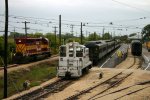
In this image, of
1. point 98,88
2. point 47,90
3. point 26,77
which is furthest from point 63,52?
point 47,90

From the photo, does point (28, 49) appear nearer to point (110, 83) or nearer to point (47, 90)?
point (110, 83)

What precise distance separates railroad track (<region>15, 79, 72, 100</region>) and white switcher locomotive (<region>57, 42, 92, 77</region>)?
0.96m

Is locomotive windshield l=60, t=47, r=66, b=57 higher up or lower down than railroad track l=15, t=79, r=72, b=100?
higher up

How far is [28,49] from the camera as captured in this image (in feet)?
152

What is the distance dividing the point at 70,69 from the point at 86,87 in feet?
15.4

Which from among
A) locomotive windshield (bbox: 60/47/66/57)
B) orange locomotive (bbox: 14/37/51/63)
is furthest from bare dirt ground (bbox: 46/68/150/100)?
orange locomotive (bbox: 14/37/51/63)

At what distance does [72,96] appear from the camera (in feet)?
73.3

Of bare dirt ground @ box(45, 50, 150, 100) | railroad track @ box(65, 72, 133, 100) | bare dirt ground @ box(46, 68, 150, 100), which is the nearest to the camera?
bare dirt ground @ box(45, 50, 150, 100)

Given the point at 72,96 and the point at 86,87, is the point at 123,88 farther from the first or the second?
the point at 72,96

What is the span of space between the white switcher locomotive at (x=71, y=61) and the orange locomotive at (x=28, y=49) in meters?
14.7

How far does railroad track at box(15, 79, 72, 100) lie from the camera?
73.3ft

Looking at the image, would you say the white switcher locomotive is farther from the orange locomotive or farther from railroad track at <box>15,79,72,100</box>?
the orange locomotive

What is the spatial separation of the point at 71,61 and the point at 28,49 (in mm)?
16556

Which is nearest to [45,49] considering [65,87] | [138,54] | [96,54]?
[96,54]
